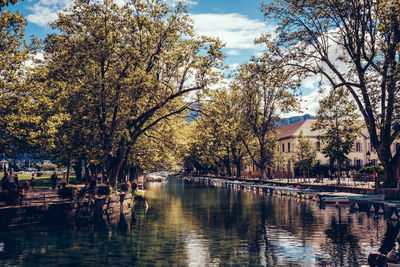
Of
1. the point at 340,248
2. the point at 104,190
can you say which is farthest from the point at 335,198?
the point at 104,190

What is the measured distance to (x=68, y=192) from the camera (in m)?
32.9

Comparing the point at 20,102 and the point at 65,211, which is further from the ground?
the point at 20,102

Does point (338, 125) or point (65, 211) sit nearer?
point (65, 211)

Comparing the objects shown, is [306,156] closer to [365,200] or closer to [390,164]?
[365,200]

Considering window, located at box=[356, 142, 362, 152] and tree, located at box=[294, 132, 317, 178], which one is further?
window, located at box=[356, 142, 362, 152]

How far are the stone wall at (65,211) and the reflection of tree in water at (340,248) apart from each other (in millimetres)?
17780

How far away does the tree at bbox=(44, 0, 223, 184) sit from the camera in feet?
120

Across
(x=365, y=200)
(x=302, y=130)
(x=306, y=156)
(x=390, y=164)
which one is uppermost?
(x=302, y=130)

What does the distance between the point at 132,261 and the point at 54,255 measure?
13.9ft

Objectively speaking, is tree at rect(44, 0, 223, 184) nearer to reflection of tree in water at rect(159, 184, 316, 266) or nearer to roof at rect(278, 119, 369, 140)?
reflection of tree in water at rect(159, 184, 316, 266)

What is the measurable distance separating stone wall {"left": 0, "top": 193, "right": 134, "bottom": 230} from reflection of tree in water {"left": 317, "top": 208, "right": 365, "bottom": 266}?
1778cm

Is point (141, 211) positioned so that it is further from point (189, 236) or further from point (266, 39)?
point (266, 39)

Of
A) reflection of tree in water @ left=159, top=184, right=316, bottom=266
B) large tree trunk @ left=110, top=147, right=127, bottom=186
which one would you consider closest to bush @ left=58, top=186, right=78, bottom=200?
large tree trunk @ left=110, top=147, right=127, bottom=186

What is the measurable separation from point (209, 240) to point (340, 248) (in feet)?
24.2
